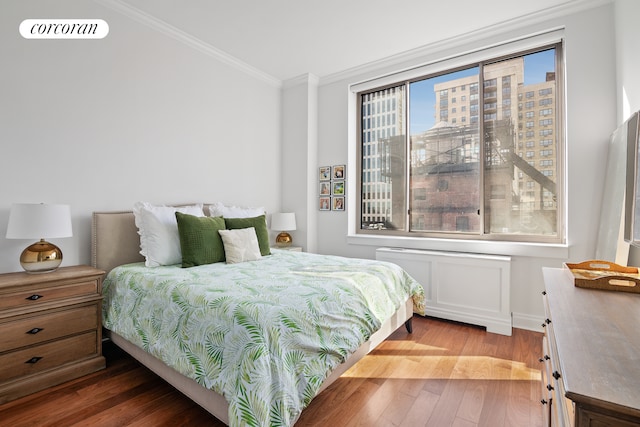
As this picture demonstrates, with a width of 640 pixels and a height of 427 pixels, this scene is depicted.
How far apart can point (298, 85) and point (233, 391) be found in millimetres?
3837

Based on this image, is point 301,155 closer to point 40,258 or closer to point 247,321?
point 40,258

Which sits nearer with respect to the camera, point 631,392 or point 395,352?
point 631,392

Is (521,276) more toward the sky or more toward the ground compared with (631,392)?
more toward the ground

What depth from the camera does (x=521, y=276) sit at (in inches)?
114

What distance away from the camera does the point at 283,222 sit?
396 cm

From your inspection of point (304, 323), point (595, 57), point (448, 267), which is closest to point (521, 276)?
point (448, 267)

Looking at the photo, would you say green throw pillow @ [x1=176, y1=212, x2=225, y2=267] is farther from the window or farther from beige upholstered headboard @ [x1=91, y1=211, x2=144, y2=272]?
the window

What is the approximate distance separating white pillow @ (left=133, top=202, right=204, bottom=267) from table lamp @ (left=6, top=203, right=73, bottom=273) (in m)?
0.51

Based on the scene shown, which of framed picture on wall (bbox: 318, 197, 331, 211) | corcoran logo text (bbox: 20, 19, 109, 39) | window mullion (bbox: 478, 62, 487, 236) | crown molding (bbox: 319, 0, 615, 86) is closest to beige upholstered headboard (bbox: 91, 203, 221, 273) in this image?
corcoran logo text (bbox: 20, 19, 109, 39)

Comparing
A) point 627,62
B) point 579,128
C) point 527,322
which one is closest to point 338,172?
point 579,128

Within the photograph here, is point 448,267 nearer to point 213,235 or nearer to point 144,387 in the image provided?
point 213,235

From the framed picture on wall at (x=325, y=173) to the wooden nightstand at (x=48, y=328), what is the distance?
2730 mm

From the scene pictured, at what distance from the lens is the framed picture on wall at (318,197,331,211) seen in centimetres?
414

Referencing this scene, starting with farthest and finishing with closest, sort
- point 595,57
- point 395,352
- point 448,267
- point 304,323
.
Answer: point 448,267 < point 595,57 < point 395,352 < point 304,323
